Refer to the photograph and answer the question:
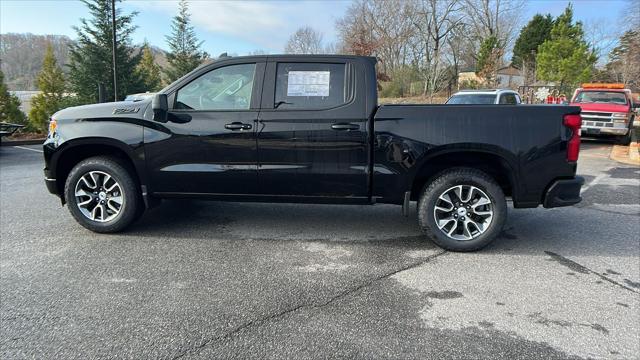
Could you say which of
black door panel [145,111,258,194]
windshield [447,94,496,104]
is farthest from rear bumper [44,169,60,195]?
windshield [447,94,496,104]

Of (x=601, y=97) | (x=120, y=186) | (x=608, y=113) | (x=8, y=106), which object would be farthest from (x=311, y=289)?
(x=601, y=97)

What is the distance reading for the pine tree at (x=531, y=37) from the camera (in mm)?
45281

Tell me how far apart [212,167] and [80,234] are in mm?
1743

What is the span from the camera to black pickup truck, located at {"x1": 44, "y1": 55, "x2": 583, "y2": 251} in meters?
4.08

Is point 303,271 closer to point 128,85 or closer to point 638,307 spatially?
point 638,307

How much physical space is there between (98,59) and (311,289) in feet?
60.4

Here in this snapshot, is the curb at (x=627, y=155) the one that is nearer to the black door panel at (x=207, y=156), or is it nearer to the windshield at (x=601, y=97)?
the windshield at (x=601, y=97)

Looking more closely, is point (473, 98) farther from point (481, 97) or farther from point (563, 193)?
point (563, 193)

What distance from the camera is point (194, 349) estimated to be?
2566 millimetres

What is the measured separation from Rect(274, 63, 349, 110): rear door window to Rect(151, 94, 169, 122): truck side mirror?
3.80 ft

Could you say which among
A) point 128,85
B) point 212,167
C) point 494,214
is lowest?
point 494,214

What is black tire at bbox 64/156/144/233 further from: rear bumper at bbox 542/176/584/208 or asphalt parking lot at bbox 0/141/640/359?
rear bumper at bbox 542/176/584/208

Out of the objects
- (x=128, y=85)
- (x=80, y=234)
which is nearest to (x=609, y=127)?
(x=80, y=234)

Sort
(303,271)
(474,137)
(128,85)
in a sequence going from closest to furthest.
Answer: (303,271)
(474,137)
(128,85)
